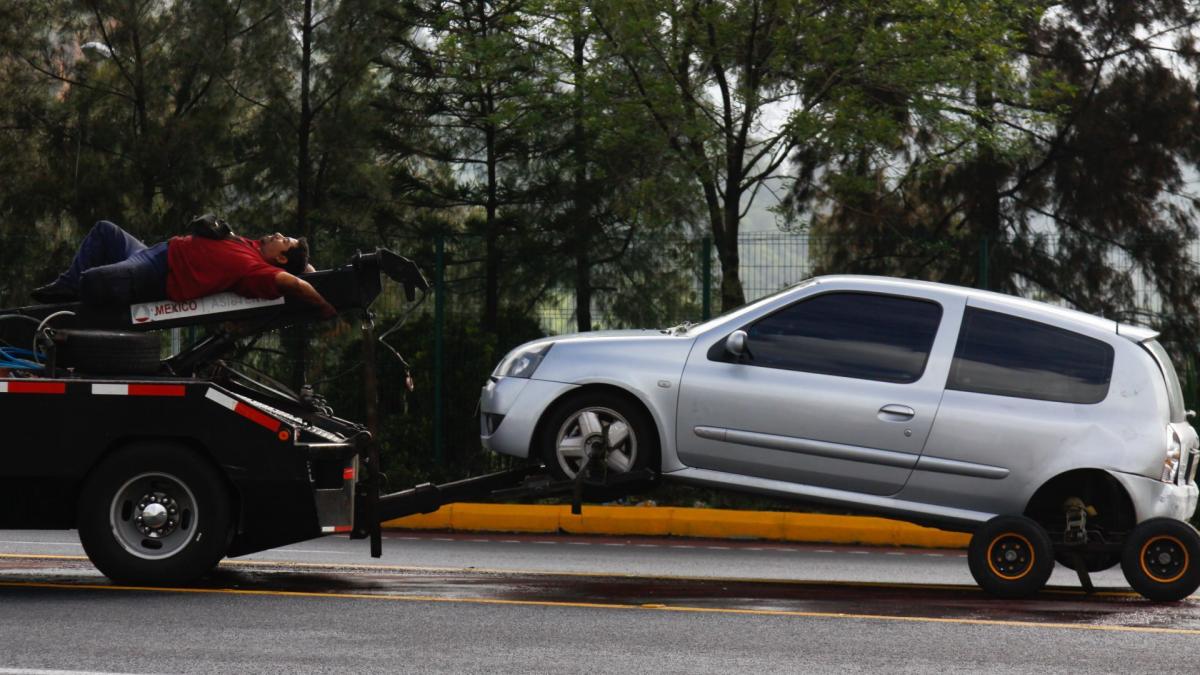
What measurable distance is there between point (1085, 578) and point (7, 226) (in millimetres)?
15507

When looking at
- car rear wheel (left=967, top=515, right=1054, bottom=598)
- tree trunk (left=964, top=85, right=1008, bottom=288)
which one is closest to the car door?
car rear wheel (left=967, top=515, right=1054, bottom=598)

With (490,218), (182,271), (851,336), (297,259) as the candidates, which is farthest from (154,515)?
(490,218)

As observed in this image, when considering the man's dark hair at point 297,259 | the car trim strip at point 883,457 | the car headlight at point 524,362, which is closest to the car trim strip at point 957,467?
the car trim strip at point 883,457

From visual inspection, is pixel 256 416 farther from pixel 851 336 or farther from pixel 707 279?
pixel 707 279

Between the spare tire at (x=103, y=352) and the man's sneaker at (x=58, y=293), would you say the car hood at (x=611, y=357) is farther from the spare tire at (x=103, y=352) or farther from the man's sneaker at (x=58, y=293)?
the man's sneaker at (x=58, y=293)

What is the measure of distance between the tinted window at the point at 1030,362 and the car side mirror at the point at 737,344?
1161mm

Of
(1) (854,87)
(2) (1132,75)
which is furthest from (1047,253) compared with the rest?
(2) (1132,75)

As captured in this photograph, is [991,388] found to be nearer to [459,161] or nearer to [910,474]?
[910,474]

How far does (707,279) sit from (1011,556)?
8.07m

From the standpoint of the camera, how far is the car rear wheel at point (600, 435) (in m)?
9.14

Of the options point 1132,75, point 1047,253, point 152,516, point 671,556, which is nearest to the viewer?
point 152,516

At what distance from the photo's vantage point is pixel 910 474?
896cm

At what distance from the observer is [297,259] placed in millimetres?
9242

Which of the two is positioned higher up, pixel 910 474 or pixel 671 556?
pixel 910 474
